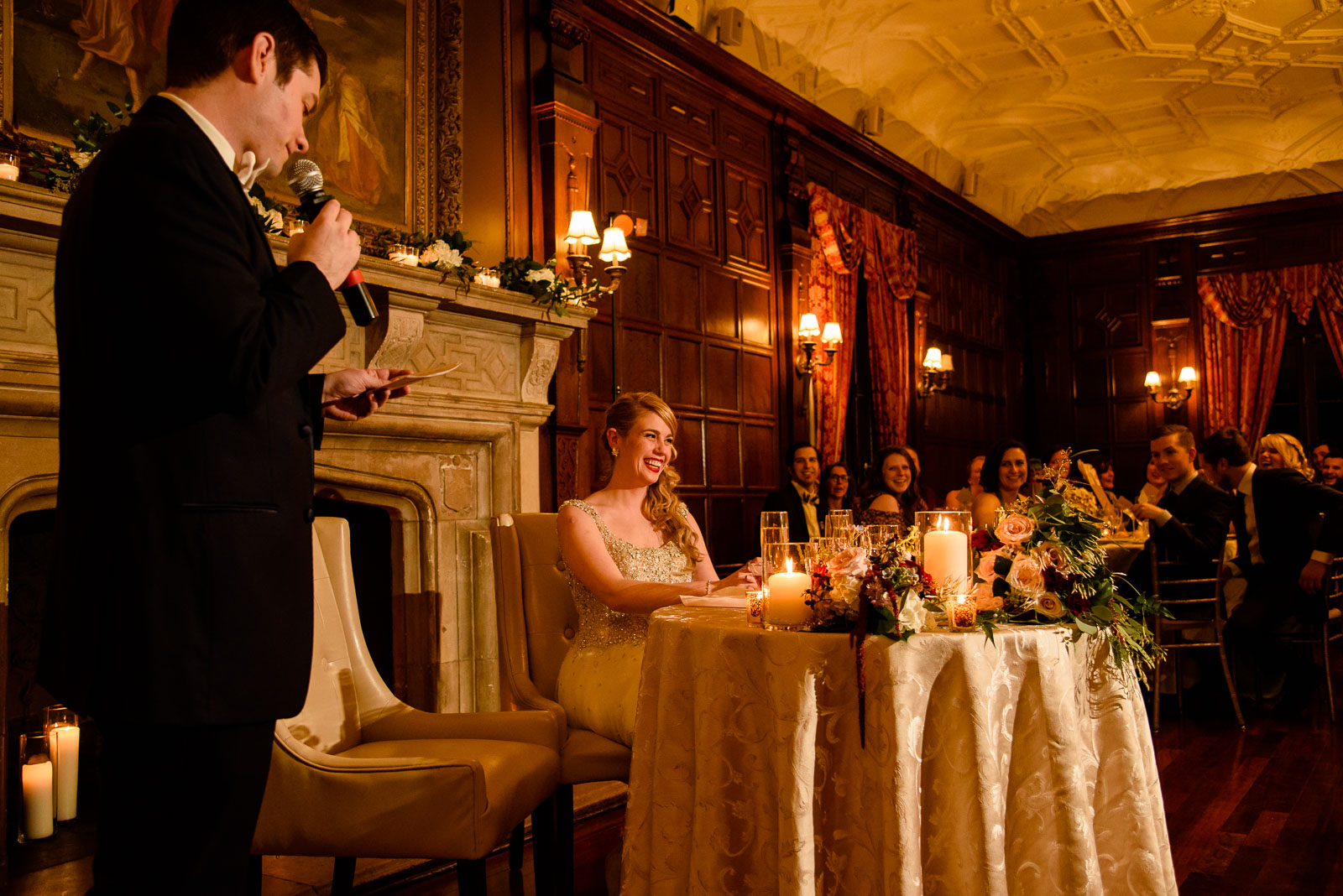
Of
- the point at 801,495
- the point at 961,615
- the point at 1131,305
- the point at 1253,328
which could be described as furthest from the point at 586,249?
the point at 1253,328

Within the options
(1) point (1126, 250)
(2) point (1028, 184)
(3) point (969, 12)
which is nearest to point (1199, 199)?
(1) point (1126, 250)

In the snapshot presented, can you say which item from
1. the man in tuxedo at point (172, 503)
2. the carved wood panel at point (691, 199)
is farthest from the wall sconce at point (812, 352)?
the man in tuxedo at point (172, 503)

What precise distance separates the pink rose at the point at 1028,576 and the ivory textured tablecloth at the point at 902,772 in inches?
3.8

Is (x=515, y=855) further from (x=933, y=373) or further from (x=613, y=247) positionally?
(x=933, y=373)

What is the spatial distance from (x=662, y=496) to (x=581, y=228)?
2.54m

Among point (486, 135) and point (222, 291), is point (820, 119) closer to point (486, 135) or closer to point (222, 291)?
point (486, 135)

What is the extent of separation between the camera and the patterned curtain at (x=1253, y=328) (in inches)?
422

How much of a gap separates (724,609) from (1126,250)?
11.0 metres

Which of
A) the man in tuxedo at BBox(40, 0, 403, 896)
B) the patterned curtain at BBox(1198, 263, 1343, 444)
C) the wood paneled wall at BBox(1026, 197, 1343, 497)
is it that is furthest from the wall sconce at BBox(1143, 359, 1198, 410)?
the man in tuxedo at BBox(40, 0, 403, 896)

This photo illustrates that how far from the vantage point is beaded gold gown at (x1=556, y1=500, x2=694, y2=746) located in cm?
272

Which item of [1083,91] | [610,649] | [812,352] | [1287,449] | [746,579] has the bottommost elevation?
[610,649]

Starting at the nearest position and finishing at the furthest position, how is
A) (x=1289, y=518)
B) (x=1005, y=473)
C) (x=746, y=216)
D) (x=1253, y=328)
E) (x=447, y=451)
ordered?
(x=447, y=451)
(x=1289, y=518)
(x=1005, y=473)
(x=746, y=216)
(x=1253, y=328)

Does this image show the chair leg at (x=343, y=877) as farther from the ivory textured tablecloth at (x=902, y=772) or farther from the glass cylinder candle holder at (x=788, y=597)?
the glass cylinder candle holder at (x=788, y=597)

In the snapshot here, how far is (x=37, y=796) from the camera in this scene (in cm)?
328
